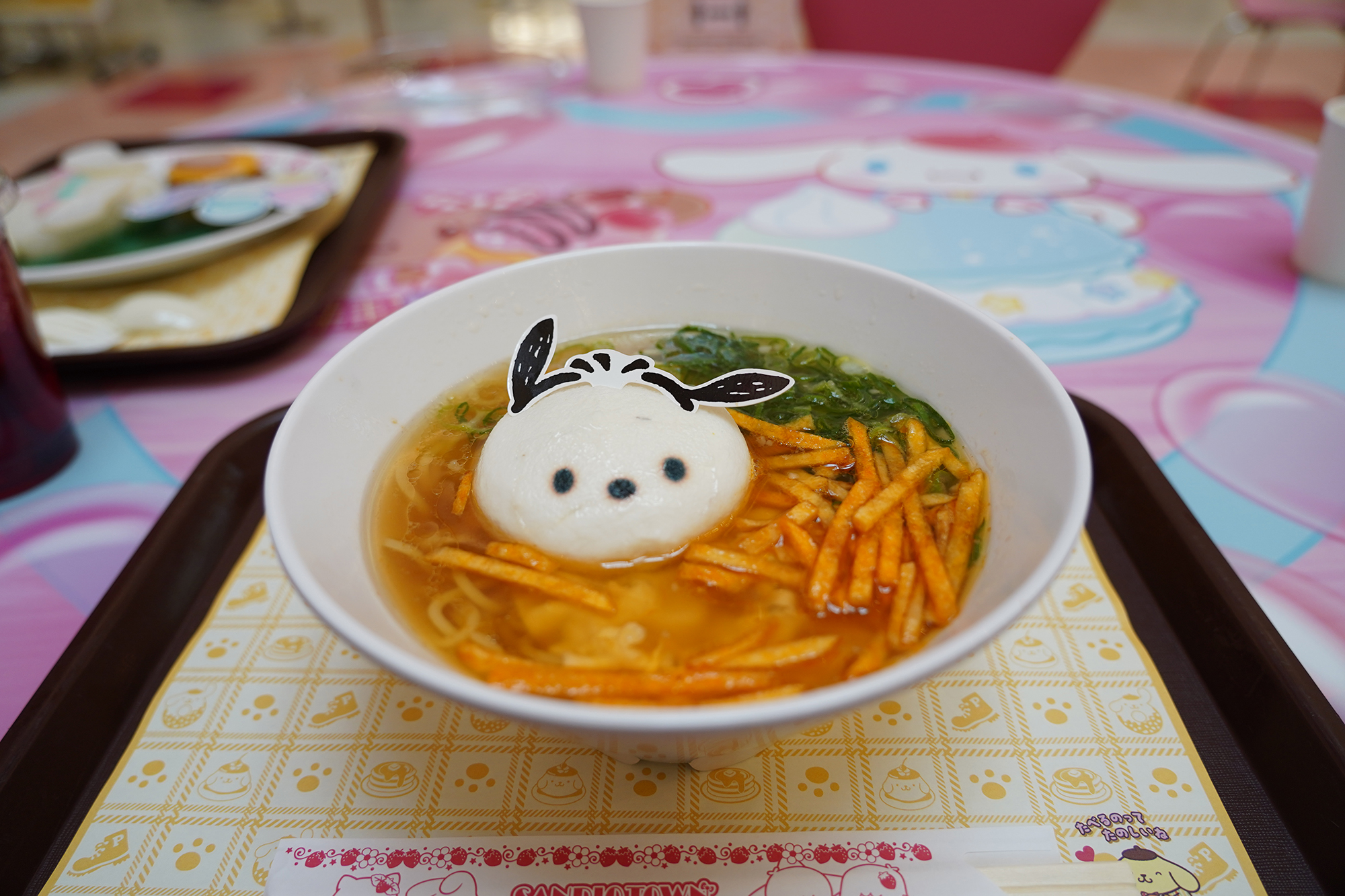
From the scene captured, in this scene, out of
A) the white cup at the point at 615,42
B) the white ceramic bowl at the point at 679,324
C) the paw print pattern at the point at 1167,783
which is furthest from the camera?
the white cup at the point at 615,42

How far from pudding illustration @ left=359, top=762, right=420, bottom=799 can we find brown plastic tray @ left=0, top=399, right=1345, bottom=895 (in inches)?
12.9

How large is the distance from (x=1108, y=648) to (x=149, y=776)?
1.24 m

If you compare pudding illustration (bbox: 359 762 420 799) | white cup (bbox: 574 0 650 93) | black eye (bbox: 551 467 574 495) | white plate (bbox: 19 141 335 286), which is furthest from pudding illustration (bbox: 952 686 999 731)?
white cup (bbox: 574 0 650 93)

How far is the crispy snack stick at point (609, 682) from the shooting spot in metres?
0.84

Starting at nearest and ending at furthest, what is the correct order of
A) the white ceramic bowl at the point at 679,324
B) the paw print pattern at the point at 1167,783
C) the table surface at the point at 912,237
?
1. the white ceramic bowl at the point at 679,324
2. the paw print pattern at the point at 1167,783
3. the table surface at the point at 912,237

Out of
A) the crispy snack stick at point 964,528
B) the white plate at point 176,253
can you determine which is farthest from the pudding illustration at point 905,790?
the white plate at point 176,253

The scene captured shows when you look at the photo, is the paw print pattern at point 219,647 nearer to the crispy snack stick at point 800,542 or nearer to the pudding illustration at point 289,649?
the pudding illustration at point 289,649

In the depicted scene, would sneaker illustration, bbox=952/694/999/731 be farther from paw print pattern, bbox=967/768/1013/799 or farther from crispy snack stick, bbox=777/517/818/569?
crispy snack stick, bbox=777/517/818/569

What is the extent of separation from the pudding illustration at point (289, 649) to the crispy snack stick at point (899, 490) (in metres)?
0.78

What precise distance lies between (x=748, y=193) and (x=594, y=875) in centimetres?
184

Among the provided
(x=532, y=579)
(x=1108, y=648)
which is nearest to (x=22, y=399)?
(x=532, y=579)

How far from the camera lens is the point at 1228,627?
1064mm

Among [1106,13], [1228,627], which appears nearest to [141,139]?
[1228,627]

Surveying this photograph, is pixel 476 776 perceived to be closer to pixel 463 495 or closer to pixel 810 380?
pixel 463 495
